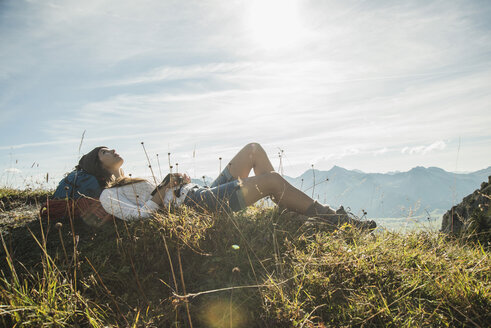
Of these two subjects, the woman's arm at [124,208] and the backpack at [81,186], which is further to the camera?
the backpack at [81,186]

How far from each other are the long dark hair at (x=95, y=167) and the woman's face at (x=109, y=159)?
0.22 ft

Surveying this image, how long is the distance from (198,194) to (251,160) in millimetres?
1309

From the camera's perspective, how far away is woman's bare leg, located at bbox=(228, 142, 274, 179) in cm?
486

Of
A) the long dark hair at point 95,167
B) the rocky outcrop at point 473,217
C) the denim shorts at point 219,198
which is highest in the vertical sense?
the long dark hair at point 95,167

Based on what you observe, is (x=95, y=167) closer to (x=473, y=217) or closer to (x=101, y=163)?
(x=101, y=163)

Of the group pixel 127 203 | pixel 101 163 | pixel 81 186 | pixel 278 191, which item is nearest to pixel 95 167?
pixel 101 163

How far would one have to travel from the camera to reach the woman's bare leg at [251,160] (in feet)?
16.0

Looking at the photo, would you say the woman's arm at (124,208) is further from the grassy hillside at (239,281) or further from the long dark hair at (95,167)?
the long dark hair at (95,167)

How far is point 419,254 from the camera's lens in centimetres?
271

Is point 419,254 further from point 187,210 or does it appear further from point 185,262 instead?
point 187,210

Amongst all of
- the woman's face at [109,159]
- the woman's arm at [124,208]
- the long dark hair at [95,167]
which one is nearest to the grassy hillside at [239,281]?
the woman's arm at [124,208]

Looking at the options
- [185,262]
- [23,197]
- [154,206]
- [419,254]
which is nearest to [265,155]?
[154,206]

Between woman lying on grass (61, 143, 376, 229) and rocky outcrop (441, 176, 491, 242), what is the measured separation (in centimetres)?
141

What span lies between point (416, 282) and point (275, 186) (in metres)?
2.27
